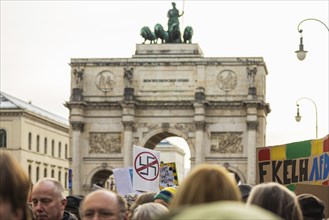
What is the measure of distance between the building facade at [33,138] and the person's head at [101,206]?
241 feet

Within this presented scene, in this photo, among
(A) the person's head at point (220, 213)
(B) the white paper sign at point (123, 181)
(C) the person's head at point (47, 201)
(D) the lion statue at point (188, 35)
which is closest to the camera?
(A) the person's head at point (220, 213)

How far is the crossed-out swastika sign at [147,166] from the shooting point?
64.8 ft

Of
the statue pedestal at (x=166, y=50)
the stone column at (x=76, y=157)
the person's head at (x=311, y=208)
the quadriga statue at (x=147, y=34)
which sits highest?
the quadriga statue at (x=147, y=34)

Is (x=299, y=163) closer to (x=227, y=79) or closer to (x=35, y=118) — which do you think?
(x=227, y=79)

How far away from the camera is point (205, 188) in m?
5.67

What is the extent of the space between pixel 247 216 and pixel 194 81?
6919 centimetres

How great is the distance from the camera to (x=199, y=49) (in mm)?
76375

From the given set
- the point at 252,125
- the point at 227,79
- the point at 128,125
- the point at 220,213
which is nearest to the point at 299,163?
the point at 220,213

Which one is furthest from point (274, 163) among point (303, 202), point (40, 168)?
point (40, 168)

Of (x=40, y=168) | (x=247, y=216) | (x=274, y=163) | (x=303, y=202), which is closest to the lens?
(x=247, y=216)

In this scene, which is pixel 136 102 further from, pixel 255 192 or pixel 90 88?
pixel 255 192

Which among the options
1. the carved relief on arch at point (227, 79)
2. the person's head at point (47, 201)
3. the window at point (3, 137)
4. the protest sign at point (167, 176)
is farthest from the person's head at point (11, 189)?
Result: the window at point (3, 137)

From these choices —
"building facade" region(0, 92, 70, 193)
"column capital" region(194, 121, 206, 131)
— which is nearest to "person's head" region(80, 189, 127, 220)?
"column capital" region(194, 121, 206, 131)

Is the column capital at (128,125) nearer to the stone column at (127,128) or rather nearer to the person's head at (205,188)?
the stone column at (127,128)
